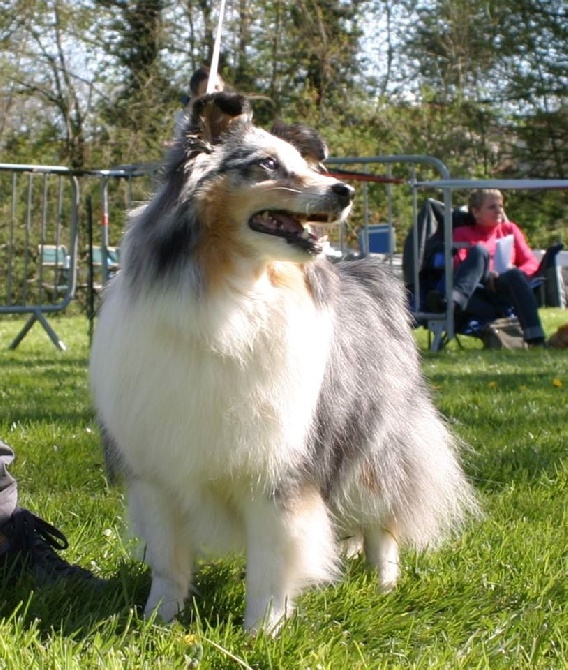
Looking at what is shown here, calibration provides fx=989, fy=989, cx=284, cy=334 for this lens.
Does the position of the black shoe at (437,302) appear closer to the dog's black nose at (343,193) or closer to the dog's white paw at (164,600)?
the dog's black nose at (343,193)

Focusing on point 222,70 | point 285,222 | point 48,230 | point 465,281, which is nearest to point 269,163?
point 285,222

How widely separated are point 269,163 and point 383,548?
136 centimetres

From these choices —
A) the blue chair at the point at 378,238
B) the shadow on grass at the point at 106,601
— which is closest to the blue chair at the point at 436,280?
the blue chair at the point at 378,238

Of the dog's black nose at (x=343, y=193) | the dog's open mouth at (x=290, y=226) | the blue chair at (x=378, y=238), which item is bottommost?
the blue chair at (x=378, y=238)

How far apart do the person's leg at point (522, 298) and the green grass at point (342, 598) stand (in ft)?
15.4

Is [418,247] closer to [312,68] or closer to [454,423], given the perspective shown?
[454,423]

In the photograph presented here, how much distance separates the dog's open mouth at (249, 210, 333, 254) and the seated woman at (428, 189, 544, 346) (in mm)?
6879

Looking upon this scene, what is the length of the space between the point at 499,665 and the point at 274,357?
1.00m

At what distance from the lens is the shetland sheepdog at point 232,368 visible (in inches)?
107

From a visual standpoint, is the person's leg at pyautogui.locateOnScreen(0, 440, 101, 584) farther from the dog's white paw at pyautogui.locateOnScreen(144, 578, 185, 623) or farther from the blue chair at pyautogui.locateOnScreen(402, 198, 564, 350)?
the blue chair at pyautogui.locateOnScreen(402, 198, 564, 350)

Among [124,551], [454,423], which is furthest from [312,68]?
[124,551]

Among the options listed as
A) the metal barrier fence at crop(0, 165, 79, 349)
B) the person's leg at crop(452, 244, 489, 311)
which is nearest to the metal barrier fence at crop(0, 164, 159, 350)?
the metal barrier fence at crop(0, 165, 79, 349)

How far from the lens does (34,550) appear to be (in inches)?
122

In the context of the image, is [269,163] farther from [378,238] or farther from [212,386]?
[378,238]
